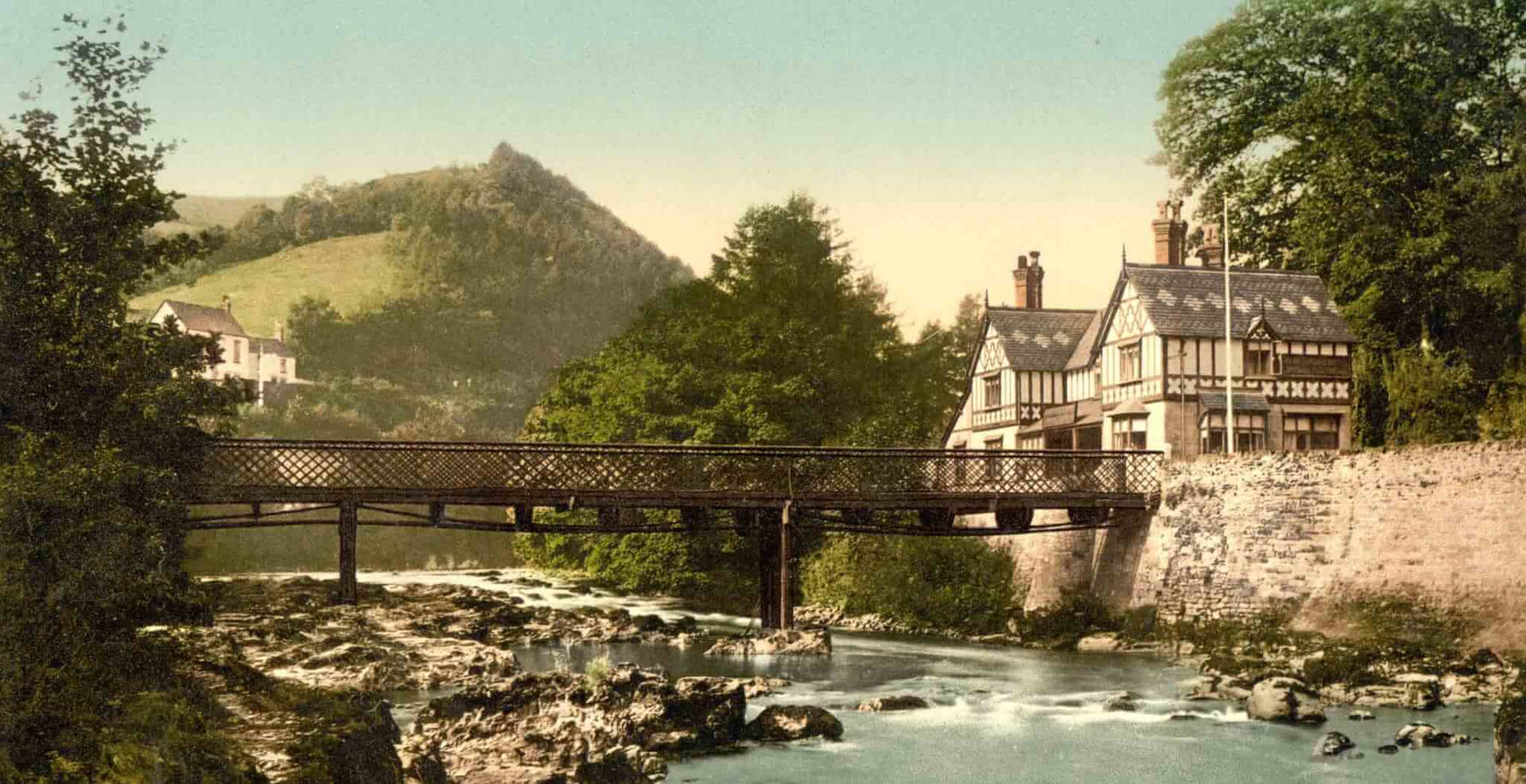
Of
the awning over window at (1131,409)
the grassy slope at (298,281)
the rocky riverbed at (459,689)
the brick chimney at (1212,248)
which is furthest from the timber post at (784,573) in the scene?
the grassy slope at (298,281)

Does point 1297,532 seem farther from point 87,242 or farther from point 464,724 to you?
point 87,242

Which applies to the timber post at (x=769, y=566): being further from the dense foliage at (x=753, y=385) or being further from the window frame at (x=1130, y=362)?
the window frame at (x=1130, y=362)

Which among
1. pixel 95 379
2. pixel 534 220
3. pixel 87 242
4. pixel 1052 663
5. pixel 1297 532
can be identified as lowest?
pixel 1052 663

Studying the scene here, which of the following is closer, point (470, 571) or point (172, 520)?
point (172, 520)

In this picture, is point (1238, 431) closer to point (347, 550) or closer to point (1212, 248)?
point (1212, 248)

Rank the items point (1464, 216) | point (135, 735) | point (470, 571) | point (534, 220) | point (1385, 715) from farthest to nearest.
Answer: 1. point (534, 220)
2. point (470, 571)
3. point (1464, 216)
4. point (1385, 715)
5. point (135, 735)

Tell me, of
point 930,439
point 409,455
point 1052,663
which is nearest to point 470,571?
point 930,439
